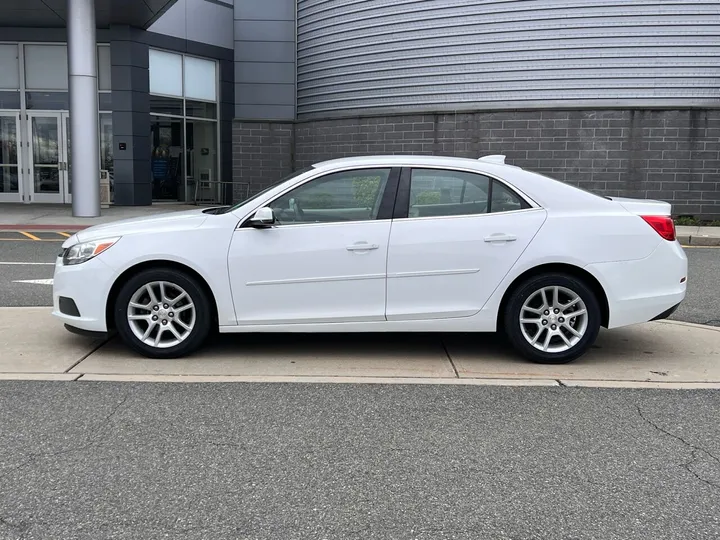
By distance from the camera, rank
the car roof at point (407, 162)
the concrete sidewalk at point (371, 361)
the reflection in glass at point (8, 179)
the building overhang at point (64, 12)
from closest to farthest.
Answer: the concrete sidewalk at point (371, 361) → the car roof at point (407, 162) → the building overhang at point (64, 12) → the reflection in glass at point (8, 179)

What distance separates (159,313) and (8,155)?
17909 millimetres

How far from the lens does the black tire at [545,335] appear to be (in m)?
5.23

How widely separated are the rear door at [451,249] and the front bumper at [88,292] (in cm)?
218

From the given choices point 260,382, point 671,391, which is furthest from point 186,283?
point 671,391

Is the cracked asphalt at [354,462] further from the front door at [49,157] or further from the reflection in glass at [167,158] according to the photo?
the front door at [49,157]

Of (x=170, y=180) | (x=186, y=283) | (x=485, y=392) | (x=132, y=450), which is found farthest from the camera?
(x=170, y=180)

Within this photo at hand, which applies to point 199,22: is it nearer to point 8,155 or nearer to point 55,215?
point 8,155

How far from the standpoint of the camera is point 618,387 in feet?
16.0

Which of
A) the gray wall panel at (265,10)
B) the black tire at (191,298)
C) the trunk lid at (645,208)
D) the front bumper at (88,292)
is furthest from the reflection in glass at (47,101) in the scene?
the trunk lid at (645,208)

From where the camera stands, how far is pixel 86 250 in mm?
5324

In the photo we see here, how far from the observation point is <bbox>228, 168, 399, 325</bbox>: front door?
17.1ft

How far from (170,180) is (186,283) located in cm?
1711

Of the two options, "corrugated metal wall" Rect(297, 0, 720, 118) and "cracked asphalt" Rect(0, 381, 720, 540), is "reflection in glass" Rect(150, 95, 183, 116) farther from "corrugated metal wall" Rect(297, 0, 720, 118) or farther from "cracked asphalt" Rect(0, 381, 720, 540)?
"cracked asphalt" Rect(0, 381, 720, 540)

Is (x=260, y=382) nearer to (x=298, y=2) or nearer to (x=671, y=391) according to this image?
(x=671, y=391)
